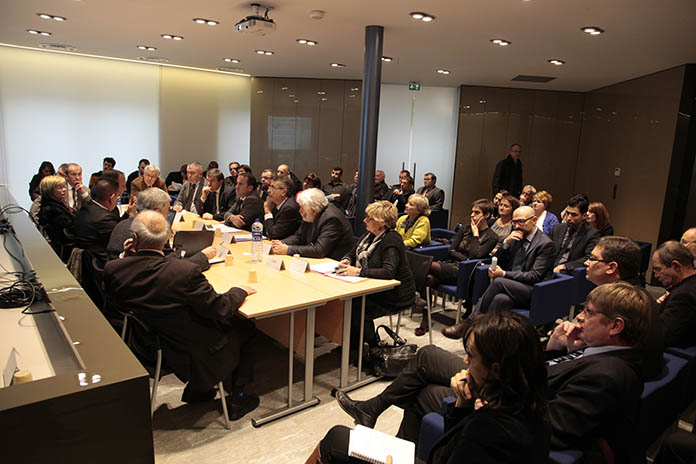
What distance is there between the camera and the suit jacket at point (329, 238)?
4.37 meters

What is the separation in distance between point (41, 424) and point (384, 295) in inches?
112

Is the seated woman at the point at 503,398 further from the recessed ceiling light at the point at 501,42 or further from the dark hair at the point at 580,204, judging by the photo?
the recessed ceiling light at the point at 501,42

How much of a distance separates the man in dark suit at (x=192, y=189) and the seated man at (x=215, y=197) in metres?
0.20

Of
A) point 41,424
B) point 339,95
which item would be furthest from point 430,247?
point 339,95

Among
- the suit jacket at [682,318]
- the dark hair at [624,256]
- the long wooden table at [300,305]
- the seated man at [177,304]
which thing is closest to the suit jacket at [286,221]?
the long wooden table at [300,305]

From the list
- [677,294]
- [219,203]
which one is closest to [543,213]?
[677,294]

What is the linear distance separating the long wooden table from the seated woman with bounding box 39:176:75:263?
6.16 ft

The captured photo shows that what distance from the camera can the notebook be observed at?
185 cm

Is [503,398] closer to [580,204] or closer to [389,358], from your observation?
[389,358]

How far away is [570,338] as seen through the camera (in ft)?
7.97

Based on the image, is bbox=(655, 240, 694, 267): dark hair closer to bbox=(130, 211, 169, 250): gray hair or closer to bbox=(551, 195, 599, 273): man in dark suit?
bbox=(551, 195, 599, 273): man in dark suit

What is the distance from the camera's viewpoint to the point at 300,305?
3.10m

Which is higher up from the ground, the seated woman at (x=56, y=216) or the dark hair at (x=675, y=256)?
the dark hair at (x=675, y=256)

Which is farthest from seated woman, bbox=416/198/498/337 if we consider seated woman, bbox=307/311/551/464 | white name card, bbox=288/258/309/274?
seated woman, bbox=307/311/551/464
